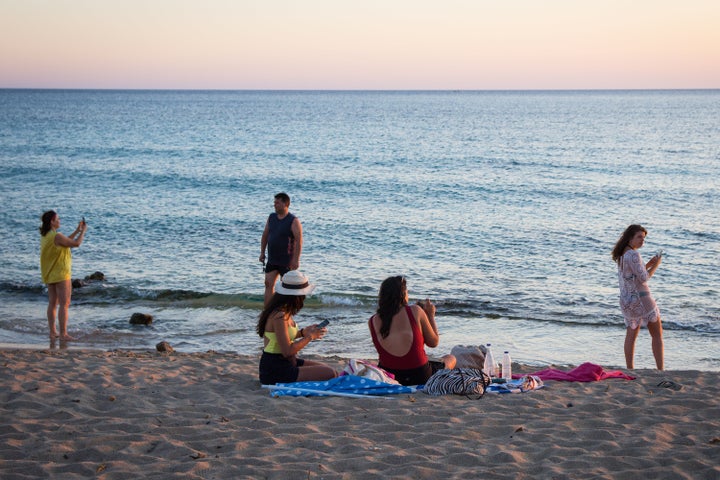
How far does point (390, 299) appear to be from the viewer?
654 cm

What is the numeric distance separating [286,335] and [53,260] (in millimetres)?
4713

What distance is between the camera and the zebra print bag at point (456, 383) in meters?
6.61

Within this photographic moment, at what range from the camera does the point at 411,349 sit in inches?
264

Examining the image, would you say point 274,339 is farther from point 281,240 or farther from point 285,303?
point 281,240

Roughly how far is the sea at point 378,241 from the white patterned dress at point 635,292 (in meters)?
1.85

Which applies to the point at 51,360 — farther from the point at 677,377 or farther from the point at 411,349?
the point at 677,377

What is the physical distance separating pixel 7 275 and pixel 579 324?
11924 millimetres

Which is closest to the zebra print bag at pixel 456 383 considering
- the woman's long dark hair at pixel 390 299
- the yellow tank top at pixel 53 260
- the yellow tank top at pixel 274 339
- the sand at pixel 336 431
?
the sand at pixel 336 431

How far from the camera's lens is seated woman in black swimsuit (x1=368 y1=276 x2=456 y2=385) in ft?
21.5

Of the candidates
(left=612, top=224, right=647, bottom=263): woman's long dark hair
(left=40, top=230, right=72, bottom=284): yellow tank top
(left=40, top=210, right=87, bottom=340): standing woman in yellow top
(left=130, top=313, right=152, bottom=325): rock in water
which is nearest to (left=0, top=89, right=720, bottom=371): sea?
(left=130, top=313, right=152, bottom=325): rock in water

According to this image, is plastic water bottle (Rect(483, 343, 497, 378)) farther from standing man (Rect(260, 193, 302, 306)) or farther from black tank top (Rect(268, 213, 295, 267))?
black tank top (Rect(268, 213, 295, 267))

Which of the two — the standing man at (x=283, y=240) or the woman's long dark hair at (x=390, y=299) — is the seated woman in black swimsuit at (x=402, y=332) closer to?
the woman's long dark hair at (x=390, y=299)

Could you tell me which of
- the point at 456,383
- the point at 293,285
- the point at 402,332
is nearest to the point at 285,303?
the point at 293,285

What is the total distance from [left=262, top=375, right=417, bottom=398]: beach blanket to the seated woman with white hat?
17cm
